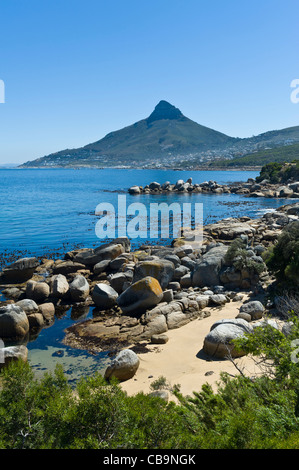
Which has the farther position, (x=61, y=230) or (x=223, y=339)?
(x=61, y=230)

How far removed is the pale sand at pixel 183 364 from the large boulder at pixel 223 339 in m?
0.27

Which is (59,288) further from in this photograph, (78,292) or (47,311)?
(47,311)

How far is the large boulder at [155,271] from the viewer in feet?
64.9

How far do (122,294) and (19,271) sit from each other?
8299mm

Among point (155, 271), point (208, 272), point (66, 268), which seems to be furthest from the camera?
point (66, 268)

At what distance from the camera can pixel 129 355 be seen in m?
12.0

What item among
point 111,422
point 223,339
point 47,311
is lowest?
point 47,311

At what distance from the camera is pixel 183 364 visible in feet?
40.6

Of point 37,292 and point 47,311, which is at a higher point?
point 37,292

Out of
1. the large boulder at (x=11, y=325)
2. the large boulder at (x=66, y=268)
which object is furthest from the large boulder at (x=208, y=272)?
the large boulder at (x=11, y=325)

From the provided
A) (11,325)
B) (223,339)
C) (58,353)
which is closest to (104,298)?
(58,353)

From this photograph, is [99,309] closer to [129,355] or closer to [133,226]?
[129,355]

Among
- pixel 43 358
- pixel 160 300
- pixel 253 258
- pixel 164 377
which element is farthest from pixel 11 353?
pixel 253 258
